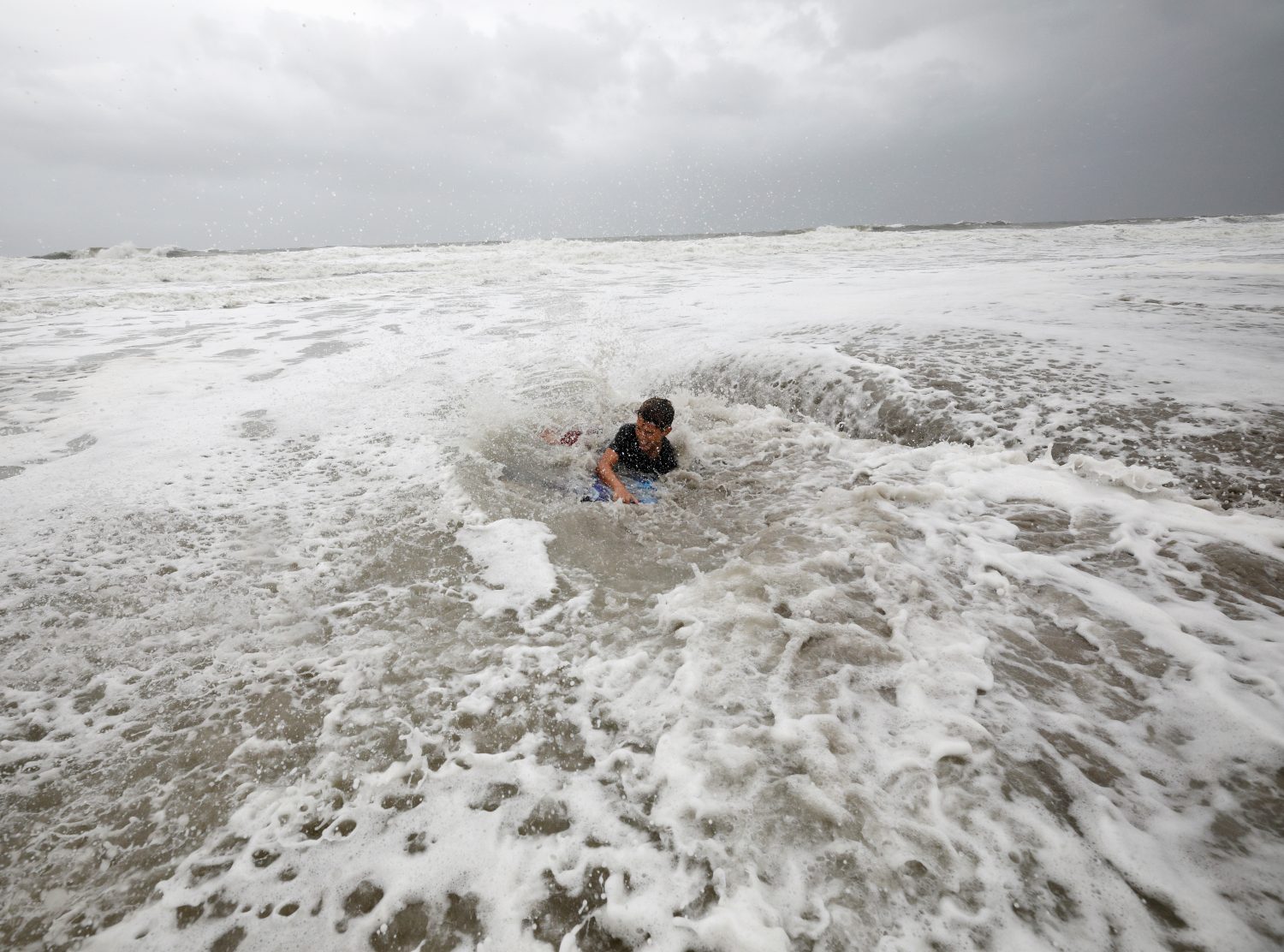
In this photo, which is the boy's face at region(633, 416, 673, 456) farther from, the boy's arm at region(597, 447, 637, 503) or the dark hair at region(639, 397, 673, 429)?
the boy's arm at region(597, 447, 637, 503)

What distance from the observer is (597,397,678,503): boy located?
4.79 meters

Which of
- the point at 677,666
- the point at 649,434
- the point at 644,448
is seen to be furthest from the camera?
the point at 644,448

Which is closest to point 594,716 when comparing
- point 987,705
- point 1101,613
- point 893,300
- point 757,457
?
point 987,705

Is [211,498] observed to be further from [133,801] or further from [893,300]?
[893,300]

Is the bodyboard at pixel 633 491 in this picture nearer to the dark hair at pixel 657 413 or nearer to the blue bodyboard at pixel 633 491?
the blue bodyboard at pixel 633 491

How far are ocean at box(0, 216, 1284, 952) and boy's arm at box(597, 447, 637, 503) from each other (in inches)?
11.9

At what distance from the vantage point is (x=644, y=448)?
509 centimetres

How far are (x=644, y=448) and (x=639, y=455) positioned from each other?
105 mm

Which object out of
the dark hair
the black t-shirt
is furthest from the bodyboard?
the dark hair

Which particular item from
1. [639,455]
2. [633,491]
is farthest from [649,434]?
[633,491]

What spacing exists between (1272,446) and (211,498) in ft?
24.3

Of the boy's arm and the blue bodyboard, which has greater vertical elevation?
the boy's arm

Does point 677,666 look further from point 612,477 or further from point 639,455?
point 639,455

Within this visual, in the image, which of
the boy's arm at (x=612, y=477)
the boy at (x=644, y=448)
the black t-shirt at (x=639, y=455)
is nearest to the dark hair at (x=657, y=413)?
the boy at (x=644, y=448)
